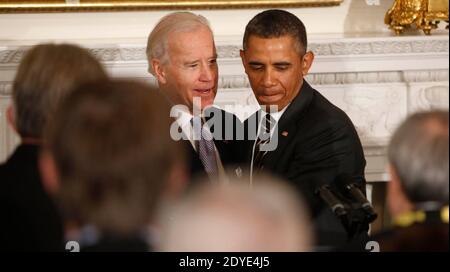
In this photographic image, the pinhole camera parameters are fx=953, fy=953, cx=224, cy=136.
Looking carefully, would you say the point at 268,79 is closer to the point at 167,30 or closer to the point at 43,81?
the point at 167,30

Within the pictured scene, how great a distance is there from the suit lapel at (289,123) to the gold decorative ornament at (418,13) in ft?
2.99

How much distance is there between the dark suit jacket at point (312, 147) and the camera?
7.58ft

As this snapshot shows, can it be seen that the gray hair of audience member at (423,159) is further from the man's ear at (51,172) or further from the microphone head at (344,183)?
the man's ear at (51,172)

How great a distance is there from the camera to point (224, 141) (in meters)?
2.51

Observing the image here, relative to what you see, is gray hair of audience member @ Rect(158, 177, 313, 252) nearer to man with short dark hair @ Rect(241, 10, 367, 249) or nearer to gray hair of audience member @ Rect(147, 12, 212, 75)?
man with short dark hair @ Rect(241, 10, 367, 249)

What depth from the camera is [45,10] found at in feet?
10.9

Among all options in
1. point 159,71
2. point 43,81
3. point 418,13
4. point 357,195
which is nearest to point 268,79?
point 159,71

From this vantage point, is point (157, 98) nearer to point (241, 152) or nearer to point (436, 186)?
point (436, 186)

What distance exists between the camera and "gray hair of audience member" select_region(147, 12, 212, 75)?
2590mm

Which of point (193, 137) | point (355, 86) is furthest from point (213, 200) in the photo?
point (355, 86)

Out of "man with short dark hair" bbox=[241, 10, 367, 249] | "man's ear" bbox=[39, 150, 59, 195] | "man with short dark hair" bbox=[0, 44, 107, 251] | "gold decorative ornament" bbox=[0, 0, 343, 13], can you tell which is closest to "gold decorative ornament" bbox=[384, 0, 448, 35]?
"gold decorative ornament" bbox=[0, 0, 343, 13]

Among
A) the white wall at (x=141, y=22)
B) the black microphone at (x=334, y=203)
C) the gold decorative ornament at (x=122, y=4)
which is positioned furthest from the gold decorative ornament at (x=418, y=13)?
the black microphone at (x=334, y=203)

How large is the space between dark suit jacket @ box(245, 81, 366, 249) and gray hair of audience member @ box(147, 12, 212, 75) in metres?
0.38

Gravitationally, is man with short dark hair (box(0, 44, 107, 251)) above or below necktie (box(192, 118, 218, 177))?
above
